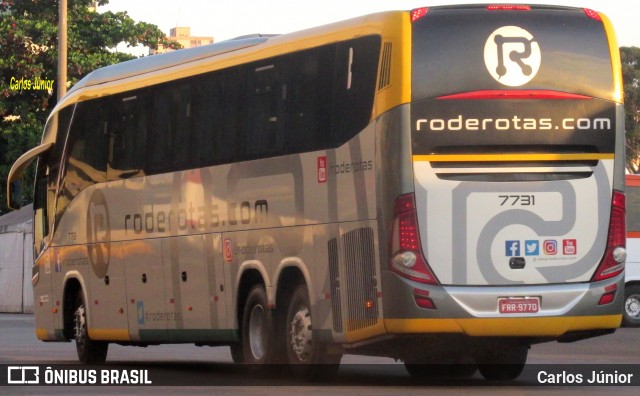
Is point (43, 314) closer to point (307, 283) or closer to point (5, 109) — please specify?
point (307, 283)

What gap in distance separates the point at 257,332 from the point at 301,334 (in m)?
1.28

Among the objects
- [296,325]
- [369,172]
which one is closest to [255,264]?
[296,325]

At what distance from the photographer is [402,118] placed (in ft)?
48.8

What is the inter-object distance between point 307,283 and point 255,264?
1227 mm

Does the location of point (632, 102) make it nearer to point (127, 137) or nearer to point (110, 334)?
point (110, 334)

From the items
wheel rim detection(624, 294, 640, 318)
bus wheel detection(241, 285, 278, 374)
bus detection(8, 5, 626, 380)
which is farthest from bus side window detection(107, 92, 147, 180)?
wheel rim detection(624, 294, 640, 318)

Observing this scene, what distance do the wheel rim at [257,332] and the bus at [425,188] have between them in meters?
0.02

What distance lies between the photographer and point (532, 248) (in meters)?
15.1

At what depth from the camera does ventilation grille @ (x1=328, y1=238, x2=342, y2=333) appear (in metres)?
15.6

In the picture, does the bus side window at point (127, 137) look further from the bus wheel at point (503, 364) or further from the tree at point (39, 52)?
the tree at point (39, 52)

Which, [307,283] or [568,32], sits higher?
[568,32]

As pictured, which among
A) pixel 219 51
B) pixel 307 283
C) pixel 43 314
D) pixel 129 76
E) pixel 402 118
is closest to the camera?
pixel 402 118

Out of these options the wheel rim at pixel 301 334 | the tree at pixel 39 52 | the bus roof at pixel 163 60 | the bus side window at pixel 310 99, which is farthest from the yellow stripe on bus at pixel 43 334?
the tree at pixel 39 52

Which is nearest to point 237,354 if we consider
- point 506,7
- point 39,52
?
point 506,7
